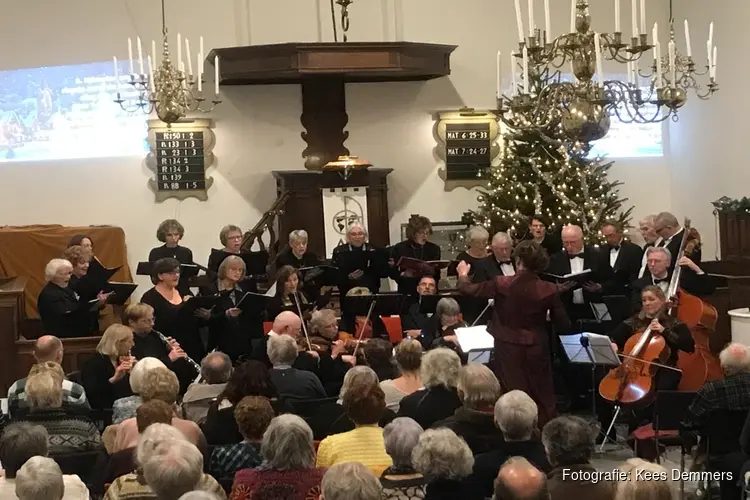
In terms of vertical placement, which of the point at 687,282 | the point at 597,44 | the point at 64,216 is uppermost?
the point at 597,44

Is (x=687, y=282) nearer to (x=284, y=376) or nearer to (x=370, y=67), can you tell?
(x=284, y=376)

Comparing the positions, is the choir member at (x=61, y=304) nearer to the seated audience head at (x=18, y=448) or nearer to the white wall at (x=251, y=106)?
the seated audience head at (x=18, y=448)

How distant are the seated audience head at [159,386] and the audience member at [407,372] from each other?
121 cm

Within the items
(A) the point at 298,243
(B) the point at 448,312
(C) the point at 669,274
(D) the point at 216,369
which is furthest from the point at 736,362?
(A) the point at 298,243

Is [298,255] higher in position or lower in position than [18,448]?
higher

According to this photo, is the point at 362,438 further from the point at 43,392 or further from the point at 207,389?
the point at 43,392

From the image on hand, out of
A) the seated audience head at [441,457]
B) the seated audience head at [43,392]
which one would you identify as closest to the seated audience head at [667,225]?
the seated audience head at [441,457]

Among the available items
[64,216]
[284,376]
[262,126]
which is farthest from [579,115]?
[64,216]

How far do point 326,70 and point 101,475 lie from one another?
23.2ft

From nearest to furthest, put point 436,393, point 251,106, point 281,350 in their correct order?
point 436,393, point 281,350, point 251,106

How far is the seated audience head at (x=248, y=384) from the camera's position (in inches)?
192

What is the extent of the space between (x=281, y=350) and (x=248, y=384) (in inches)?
34.1

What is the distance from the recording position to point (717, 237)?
39.2 ft

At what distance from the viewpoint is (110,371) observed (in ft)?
20.0
